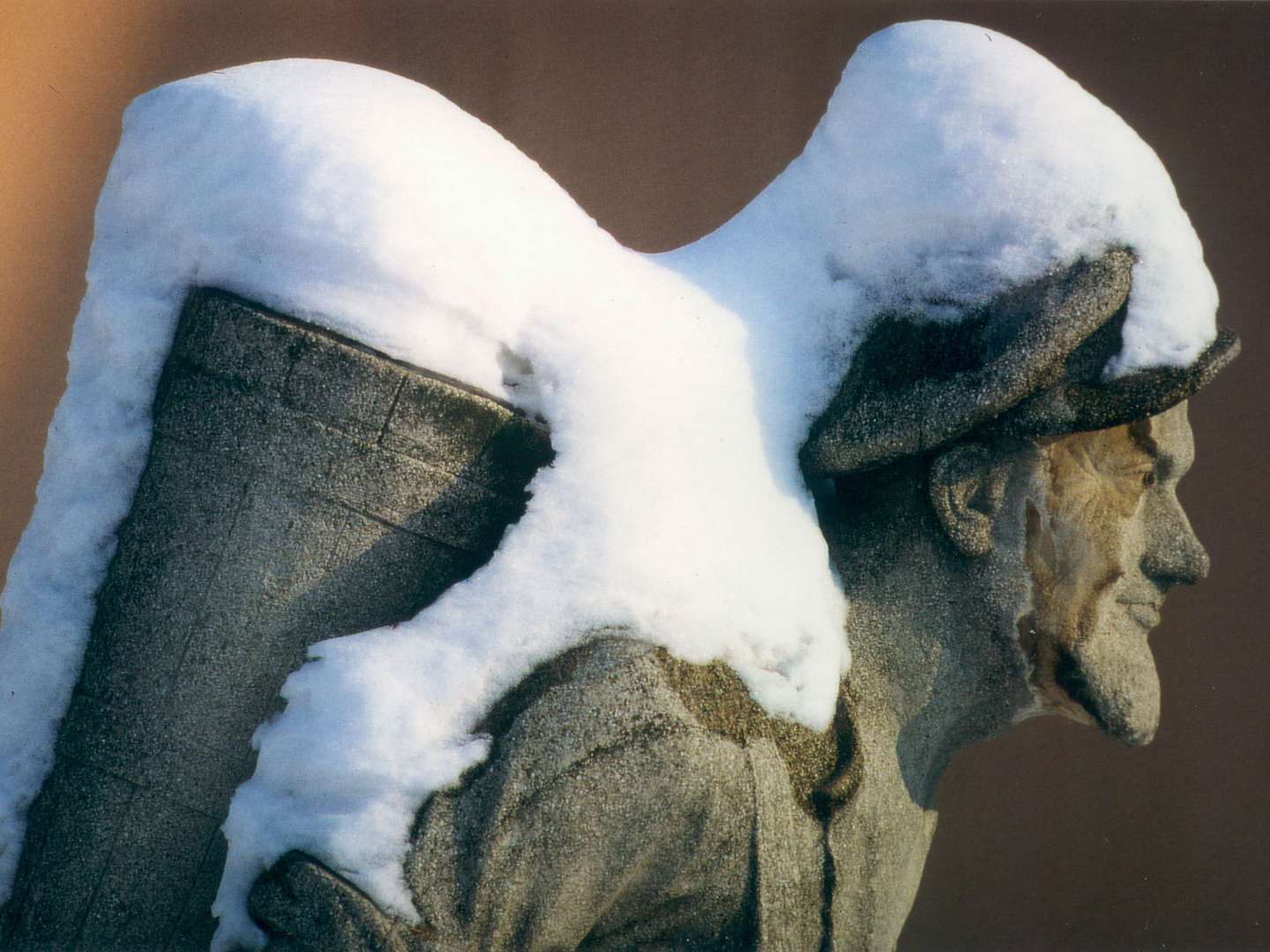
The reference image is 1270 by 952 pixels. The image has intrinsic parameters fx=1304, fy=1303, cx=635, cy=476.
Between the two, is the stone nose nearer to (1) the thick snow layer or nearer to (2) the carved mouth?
(2) the carved mouth

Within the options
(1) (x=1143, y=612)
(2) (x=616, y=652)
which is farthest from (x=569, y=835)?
(1) (x=1143, y=612)

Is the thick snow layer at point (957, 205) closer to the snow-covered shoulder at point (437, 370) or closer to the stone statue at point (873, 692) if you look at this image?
the stone statue at point (873, 692)

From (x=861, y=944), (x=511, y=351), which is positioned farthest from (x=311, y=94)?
(x=861, y=944)

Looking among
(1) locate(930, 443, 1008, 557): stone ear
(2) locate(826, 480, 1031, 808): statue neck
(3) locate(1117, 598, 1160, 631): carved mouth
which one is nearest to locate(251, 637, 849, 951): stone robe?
(2) locate(826, 480, 1031, 808): statue neck

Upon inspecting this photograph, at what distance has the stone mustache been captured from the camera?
3.53 feet

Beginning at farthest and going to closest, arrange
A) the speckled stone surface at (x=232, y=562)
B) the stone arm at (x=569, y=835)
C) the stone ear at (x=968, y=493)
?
the stone ear at (x=968, y=493)
the speckled stone surface at (x=232, y=562)
the stone arm at (x=569, y=835)

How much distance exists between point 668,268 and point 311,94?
0.39 metres

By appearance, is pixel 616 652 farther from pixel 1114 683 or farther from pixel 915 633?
pixel 1114 683

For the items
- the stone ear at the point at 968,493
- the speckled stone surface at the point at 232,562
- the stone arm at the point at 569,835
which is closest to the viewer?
the stone arm at the point at 569,835

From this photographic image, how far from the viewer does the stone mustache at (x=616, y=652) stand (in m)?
1.08

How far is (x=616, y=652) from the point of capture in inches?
43.4

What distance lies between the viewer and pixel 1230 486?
7.83 feet

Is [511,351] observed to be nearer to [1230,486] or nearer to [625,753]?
[625,753]

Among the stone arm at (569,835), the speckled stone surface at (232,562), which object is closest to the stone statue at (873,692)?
the stone arm at (569,835)
